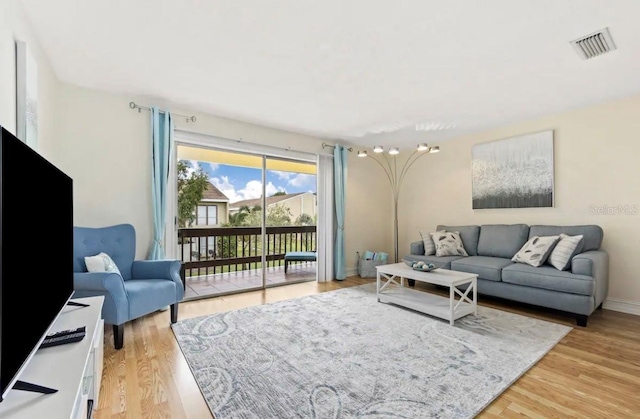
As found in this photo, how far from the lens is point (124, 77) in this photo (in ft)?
9.00

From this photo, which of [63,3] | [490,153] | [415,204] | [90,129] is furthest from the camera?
[415,204]

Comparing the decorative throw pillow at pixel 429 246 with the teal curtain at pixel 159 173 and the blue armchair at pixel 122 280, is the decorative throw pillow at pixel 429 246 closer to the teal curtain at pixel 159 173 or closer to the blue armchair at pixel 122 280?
the blue armchair at pixel 122 280

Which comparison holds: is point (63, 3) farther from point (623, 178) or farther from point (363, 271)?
point (623, 178)

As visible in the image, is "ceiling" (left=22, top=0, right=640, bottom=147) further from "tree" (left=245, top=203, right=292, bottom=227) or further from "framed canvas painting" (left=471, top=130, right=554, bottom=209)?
"tree" (left=245, top=203, right=292, bottom=227)

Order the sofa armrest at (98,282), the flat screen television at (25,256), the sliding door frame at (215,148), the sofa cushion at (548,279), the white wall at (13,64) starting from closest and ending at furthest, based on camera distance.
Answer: the flat screen television at (25,256) → the white wall at (13,64) → the sofa armrest at (98,282) → the sofa cushion at (548,279) → the sliding door frame at (215,148)

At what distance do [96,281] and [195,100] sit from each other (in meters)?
2.07

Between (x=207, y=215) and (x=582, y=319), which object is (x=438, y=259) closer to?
(x=582, y=319)

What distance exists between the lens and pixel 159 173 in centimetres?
330

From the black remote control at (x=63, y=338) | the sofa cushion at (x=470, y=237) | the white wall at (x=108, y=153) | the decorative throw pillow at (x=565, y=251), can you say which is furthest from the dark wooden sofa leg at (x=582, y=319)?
the white wall at (x=108, y=153)

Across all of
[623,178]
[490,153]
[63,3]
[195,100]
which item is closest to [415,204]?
[490,153]

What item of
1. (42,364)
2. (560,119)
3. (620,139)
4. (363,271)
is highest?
(560,119)

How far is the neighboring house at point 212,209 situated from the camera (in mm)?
3961

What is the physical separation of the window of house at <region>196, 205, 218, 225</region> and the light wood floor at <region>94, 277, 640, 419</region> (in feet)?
4.83

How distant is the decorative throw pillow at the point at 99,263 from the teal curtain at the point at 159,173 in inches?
25.9
